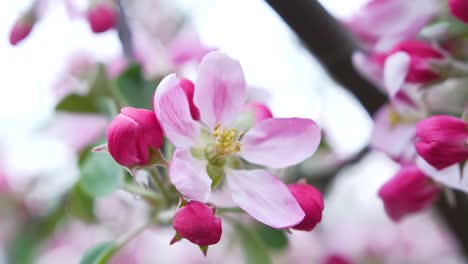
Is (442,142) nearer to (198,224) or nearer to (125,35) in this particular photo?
(198,224)

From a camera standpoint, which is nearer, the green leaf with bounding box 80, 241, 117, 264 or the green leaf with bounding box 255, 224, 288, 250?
the green leaf with bounding box 80, 241, 117, 264

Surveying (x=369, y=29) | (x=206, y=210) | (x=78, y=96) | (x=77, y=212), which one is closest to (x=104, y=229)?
(x=77, y=212)

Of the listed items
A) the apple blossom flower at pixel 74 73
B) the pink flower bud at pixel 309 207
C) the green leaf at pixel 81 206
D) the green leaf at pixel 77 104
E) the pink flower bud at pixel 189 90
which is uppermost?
the pink flower bud at pixel 189 90

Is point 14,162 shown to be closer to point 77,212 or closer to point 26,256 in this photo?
point 26,256

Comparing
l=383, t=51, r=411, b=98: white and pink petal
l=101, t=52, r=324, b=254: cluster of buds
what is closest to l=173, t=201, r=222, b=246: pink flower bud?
l=101, t=52, r=324, b=254: cluster of buds

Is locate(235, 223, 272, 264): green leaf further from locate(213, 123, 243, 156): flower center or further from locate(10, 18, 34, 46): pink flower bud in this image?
locate(10, 18, 34, 46): pink flower bud

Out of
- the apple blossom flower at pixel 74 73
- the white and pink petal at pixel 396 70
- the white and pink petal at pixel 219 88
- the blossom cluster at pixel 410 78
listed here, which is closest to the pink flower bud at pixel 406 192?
the blossom cluster at pixel 410 78

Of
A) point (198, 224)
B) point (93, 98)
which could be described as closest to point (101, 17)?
point (93, 98)

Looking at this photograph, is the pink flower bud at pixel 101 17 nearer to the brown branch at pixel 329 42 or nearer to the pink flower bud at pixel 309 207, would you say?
the brown branch at pixel 329 42
